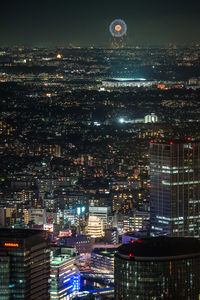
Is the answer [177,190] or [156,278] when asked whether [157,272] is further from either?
[177,190]

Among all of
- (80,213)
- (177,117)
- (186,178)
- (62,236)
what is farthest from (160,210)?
(177,117)

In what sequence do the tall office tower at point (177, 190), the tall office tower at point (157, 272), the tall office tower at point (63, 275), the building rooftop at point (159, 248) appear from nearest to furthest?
the tall office tower at point (157, 272) < the building rooftop at point (159, 248) < the tall office tower at point (63, 275) < the tall office tower at point (177, 190)

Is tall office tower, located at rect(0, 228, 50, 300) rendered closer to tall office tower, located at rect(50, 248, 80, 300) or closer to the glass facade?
the glass facade

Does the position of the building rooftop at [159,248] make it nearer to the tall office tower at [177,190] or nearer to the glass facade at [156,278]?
the glass facade at [156,278]

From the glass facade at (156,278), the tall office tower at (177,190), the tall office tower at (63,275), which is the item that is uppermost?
the tall office tower at (177,190)

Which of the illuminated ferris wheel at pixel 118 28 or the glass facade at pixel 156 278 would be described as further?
the illuminated ferris wheel at pixel 118 28

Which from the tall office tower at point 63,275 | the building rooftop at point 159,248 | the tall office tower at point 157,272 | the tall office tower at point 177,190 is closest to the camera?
the tall office tower at point 157,272

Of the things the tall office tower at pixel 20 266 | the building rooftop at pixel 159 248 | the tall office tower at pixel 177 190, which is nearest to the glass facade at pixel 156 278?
the building rooftop at pixel 159 248

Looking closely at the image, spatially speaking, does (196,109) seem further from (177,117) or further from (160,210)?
(160,210)
